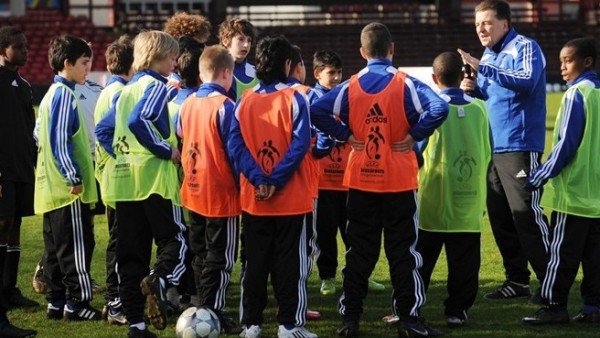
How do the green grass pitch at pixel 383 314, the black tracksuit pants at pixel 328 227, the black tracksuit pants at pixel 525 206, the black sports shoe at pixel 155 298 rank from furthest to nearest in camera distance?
the black tracksuit pants at pixel 328 227, the black tracksuit pants at pixel 525 206, the green grass pitch at pixel 383 314, the black sports shoe at pixel 155 298

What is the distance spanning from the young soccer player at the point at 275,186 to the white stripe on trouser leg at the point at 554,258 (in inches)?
67.6

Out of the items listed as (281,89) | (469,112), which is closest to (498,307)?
(469,112)

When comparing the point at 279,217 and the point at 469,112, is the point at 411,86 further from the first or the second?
the point at 279,217

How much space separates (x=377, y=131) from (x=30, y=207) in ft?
10.0

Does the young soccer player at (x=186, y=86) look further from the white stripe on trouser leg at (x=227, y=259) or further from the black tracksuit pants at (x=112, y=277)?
the white stripe on trouser leg at (x=227, y=259)

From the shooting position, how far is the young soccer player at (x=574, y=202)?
743 cm

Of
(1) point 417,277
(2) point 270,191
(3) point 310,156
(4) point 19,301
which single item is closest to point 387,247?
(1) point 417,277

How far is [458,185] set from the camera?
7.50 m

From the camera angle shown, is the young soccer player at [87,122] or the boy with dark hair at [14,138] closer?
the boy with dark hair at [14,138]

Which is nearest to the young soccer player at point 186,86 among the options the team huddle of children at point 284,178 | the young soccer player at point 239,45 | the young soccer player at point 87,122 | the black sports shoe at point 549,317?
the team huddle of children at point 284,178

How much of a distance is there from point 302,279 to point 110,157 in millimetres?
1616

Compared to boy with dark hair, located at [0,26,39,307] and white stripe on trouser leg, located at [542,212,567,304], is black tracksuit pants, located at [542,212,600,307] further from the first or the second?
boy with dark hair, located at [0,26,39,307]

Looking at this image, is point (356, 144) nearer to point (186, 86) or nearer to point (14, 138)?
Result: point (186, 86)

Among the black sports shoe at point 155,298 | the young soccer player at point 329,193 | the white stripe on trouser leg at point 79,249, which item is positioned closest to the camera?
the black sports shoe at point 155,298
